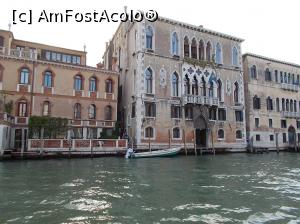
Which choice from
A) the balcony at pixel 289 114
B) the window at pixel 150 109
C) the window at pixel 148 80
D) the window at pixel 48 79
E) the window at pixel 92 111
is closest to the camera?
the window at pixel 48 79

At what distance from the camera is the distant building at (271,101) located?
96.4ft

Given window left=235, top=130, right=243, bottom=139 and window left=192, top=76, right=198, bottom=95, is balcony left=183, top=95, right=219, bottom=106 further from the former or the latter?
window left=235, top=130, right=243, bottom=139

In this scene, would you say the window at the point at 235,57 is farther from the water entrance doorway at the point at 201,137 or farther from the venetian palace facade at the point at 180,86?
the water entrance doorway at the point at 201,137

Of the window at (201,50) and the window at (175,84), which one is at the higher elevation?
the window at (201,50)

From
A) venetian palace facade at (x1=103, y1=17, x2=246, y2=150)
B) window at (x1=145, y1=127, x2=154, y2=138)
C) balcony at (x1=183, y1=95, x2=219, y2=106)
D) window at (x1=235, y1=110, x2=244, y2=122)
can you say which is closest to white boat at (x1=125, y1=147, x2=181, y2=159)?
venetian palace facade at (x1=103, y1=17, x2=246, y2=150)

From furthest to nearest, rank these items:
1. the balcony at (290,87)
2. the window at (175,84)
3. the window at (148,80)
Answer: the balcony at (290,87) < the window at (175,84) < the window at (148,80)

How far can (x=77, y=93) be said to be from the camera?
72.4 ft

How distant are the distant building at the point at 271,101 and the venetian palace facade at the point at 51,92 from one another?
50.0ft

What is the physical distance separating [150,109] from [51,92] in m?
8.17

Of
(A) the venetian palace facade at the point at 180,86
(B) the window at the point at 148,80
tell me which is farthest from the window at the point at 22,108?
(B) the window at the point at 148,80

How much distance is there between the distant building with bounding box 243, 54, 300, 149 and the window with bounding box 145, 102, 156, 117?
11.5 metres

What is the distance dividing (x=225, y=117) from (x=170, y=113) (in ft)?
20.6

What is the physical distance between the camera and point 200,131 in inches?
1033

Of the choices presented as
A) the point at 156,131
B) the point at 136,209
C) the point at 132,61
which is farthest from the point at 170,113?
the point at 136,209
